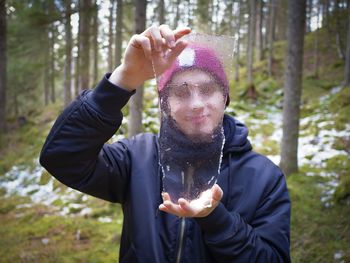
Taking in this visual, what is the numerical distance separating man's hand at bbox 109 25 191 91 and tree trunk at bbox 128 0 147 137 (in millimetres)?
4374

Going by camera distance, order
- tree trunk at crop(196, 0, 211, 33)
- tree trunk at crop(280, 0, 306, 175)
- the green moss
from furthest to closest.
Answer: tree trunk at crop(196, 0, 211, 33), tree trunk at crop(280, 0, 306, 175), the green moss

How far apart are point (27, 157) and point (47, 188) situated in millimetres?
3363

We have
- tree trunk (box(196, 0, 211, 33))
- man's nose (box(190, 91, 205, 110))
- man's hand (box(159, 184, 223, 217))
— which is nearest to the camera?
man's hand (box(159, 184, 223, 217))

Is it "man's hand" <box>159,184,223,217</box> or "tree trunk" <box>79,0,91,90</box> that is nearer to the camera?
"man's hand" <box>159,184,223,217</box>

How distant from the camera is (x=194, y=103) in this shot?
4.72 feet

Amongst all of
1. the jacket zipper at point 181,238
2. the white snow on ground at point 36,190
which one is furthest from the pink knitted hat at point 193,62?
the white snow on ground at point 36,190

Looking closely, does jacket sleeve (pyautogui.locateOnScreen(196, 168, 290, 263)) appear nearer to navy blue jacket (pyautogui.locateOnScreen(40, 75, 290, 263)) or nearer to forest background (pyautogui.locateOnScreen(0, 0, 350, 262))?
navy blue jacket (pyautogui.locateOnScreen(40, 75, 290, 263))

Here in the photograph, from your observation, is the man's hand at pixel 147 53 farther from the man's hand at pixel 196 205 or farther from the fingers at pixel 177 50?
the man's hand at pixel 196 205

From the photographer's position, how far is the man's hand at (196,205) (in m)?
1.20

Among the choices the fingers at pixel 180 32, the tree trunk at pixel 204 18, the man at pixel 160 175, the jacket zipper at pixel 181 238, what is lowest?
the jacket zipper at pixel 181 238

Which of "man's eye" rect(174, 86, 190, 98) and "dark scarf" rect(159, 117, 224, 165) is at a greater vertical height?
"man's eye" rect(174, 86, 190, 98)

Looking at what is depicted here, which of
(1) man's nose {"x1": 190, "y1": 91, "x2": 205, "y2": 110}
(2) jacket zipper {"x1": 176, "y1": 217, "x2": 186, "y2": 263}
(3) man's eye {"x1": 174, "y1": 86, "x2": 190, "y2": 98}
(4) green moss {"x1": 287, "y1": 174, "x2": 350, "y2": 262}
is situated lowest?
(4) green moss {"x1": 287, "y1": 174, "x2": 350, "y2": 262}

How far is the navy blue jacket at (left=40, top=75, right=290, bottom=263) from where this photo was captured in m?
1.47

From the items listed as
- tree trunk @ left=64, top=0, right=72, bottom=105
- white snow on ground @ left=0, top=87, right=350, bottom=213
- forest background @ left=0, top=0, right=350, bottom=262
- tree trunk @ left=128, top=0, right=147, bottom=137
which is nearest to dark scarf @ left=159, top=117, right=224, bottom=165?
forest background @ left=0, top=0, right=350, bottom=262
